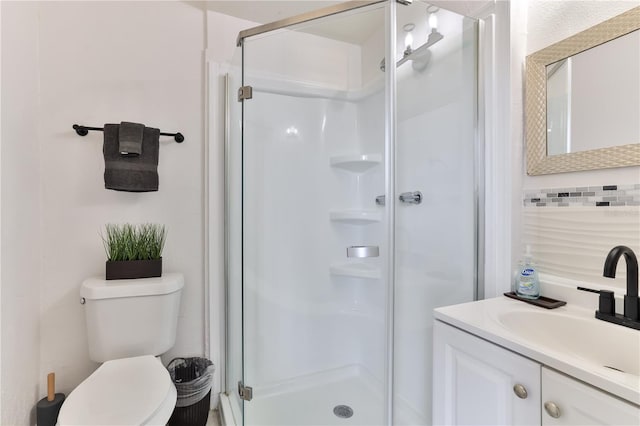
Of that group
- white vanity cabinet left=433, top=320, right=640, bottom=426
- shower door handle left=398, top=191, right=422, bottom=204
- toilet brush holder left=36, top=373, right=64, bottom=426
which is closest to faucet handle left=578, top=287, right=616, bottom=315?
white vanity cabinet left=433, top=320, right=640, bottom=426

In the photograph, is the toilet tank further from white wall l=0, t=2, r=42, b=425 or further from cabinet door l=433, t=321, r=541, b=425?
cabinet door l=433, t=321, r=541, b=425

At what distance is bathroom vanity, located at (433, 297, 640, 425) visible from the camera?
2.04 feet

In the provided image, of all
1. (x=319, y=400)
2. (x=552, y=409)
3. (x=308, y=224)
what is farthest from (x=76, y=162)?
(x=552, y=409)

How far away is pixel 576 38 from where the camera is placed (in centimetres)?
103

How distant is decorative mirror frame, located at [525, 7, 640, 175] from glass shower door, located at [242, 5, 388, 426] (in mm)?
638

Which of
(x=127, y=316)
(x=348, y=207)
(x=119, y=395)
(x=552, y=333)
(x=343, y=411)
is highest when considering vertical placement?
(x=348, y=207)

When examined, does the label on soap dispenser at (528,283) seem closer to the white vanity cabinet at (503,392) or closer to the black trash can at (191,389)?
the white vanity cabinet at (503,392)

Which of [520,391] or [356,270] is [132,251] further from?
[520,391]

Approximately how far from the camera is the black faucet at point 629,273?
786 mm

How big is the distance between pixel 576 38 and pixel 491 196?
0.58m

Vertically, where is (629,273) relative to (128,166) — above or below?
below

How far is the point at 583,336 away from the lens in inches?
34.9

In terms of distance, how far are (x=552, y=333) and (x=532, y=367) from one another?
1.01ft

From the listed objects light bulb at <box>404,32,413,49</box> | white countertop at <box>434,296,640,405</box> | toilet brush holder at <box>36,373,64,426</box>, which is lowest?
toilet brush holder at <box>36,373,64,426</box>
